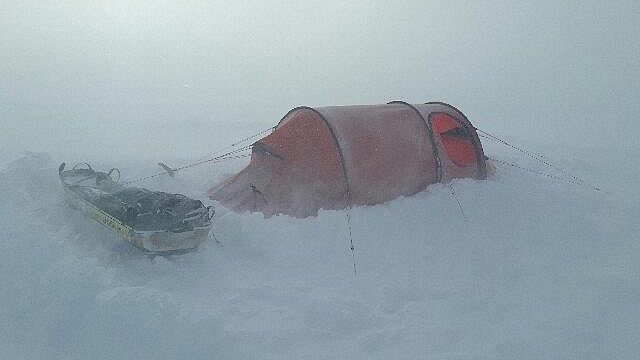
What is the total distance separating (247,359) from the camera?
4855 millimetres

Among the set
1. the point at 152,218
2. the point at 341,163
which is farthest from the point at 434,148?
the point at 152,218

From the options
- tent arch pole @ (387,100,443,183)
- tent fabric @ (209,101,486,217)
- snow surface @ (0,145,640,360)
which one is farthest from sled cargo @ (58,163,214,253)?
tent arch pole @ (387,100,443,183)

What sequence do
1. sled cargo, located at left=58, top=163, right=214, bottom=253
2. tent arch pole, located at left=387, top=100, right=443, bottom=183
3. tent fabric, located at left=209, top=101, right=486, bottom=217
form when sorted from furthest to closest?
tent arch pole, located at left=387, top=100, right=443, bottom=183 < tent fabric, located at left=209, top=101, right=486, bottom=217 < sled cargo, located at left=58, top=163, right=214, bottom=253

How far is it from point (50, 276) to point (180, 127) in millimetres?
20674

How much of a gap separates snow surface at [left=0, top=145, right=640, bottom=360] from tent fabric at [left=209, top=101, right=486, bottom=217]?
409 millimetres

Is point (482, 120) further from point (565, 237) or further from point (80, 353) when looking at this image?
point (80, 353)

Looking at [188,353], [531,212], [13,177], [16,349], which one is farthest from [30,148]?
[531,212]

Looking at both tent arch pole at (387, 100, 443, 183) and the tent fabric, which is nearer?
the tent fabric

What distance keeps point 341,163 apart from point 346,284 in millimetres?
2941

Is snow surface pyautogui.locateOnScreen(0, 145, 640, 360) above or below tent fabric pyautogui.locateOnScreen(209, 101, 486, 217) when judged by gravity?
below

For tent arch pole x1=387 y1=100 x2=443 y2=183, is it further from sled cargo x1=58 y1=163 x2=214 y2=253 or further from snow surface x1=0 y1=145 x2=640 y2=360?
sled cargo x1=58 y1=163 x2=214 y2=253

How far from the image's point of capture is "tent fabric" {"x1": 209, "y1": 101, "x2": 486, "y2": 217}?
907 centimetres

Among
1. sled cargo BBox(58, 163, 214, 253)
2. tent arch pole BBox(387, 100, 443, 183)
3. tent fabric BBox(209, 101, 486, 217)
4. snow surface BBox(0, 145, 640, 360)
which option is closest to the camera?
snow surface BBox(0, 145, 640, 360)

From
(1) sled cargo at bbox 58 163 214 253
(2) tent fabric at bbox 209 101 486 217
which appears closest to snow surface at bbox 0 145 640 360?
(1) sled cargo at bbox 58 163 214 253
